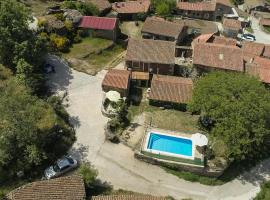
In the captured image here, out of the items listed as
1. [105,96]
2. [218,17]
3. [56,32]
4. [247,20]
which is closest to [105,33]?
[56,32]

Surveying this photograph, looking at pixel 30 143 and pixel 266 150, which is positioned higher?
pixel 30 143

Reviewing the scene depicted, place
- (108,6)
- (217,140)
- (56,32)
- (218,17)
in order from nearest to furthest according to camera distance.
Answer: (217,140), (56,32), (108,6), (218,17)

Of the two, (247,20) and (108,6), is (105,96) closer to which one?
(108,6)

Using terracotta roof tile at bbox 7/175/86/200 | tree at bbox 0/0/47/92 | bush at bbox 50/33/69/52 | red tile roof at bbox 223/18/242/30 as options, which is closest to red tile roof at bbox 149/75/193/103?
tree at bbox 0/0/47/92

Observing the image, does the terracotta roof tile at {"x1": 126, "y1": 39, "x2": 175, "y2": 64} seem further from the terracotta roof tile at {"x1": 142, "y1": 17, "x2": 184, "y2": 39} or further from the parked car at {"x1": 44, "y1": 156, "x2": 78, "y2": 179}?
the parked car at {"x1": 44, "y1": 156, "x2": 78, "y2": 179}

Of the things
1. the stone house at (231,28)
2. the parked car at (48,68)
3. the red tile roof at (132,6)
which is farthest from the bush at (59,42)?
the stone house at (231,28)

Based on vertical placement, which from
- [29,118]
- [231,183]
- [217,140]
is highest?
[29,118]

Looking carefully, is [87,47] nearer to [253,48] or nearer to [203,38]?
[203,38]
